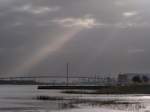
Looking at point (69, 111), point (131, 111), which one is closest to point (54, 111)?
point (69, 111)

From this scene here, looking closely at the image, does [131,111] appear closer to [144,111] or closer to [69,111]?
[144,111]

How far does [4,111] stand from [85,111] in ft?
34.1

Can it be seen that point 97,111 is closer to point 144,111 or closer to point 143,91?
point 144,111

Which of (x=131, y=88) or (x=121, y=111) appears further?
Result: (x=131, y=88)

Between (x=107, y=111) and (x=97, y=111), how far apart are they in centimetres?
135

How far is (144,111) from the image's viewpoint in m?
55.8

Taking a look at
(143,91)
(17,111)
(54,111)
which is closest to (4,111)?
(17,111)

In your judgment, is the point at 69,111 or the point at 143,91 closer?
the point at 69,111

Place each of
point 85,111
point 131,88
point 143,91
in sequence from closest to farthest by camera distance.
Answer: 1. point 85,111
2. point 143,91
3. point 131,88

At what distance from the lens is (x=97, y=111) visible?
179ft

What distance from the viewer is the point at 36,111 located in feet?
183

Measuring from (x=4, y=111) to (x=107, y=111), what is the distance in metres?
12.9

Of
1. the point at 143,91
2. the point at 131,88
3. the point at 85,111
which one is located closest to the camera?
the point at 85,111

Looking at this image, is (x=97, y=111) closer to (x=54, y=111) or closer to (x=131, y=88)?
(x=54, y=111)
